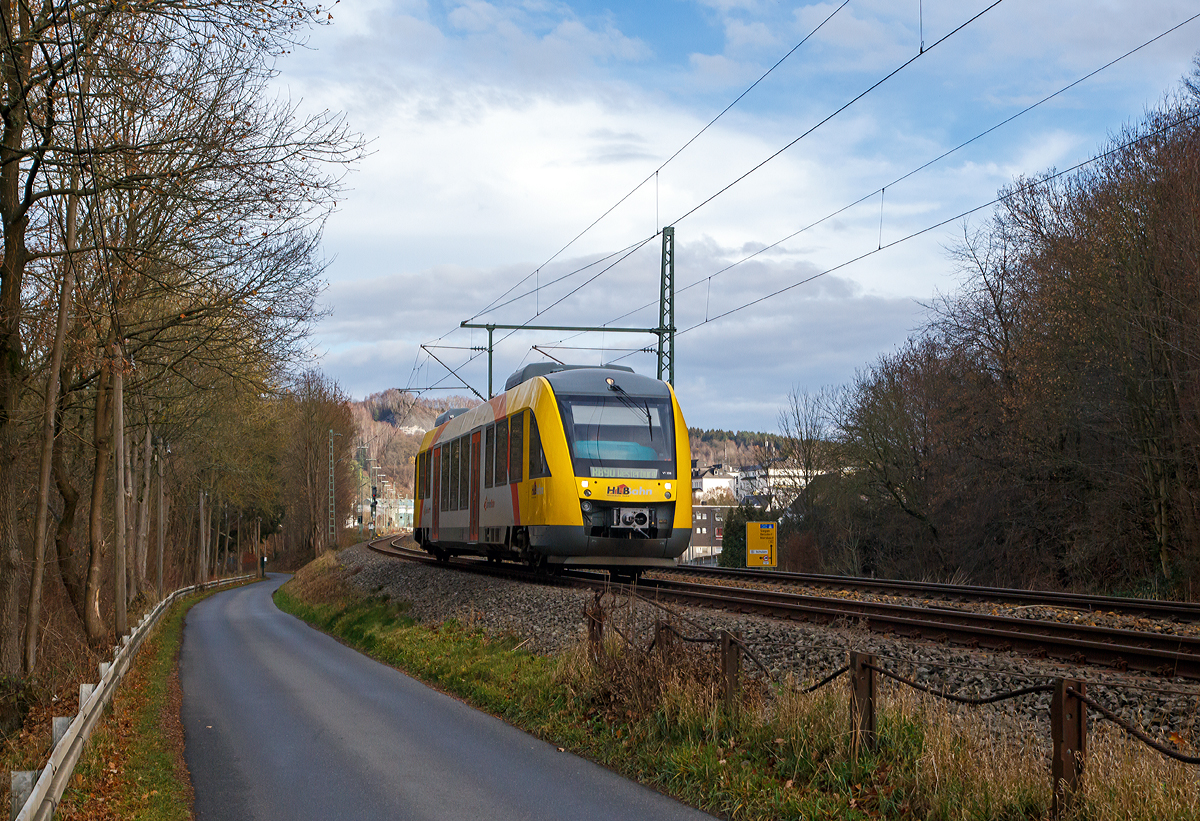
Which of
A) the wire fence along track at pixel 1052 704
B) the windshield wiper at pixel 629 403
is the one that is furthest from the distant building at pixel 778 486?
the wire fence along track at pixel 1052 704

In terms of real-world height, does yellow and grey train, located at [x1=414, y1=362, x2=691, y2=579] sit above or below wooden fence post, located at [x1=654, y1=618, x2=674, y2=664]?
above

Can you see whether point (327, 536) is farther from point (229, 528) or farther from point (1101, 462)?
point (1101, 462)

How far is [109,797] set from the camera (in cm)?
844

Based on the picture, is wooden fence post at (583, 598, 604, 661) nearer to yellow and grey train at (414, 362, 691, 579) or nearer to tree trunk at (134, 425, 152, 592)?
yellow and grey train at (414, 362, 691, 579)

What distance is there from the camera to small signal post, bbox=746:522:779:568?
29.4 m

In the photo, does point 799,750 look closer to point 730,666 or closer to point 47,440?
point 730,666

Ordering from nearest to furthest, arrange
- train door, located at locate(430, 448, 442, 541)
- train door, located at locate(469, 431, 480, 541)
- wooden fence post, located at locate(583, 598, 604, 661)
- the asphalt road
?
the asphalt road < wooden fence post, located at locate(583, 598, 604, 661) < train door, located at locate(469, 431, 480, 541) < train door, located at locate(430, 448, 442, 541)

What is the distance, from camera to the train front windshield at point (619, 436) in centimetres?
1770

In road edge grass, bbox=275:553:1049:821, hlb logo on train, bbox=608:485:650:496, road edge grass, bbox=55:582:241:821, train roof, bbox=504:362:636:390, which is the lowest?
road edge grass, bbox=55:582:241:821

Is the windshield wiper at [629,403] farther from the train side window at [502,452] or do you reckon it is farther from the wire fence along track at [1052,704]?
the wire fence along track at [1052,704]

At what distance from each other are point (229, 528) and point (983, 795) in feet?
249

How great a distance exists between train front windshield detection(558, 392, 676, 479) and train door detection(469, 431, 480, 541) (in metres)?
5.32

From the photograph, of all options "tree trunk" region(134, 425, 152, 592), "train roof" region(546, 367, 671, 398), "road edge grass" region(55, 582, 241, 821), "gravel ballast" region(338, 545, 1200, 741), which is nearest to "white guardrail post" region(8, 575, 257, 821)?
"road edge grass" region(55, 582, 241, 821)

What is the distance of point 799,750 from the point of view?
7461mm
